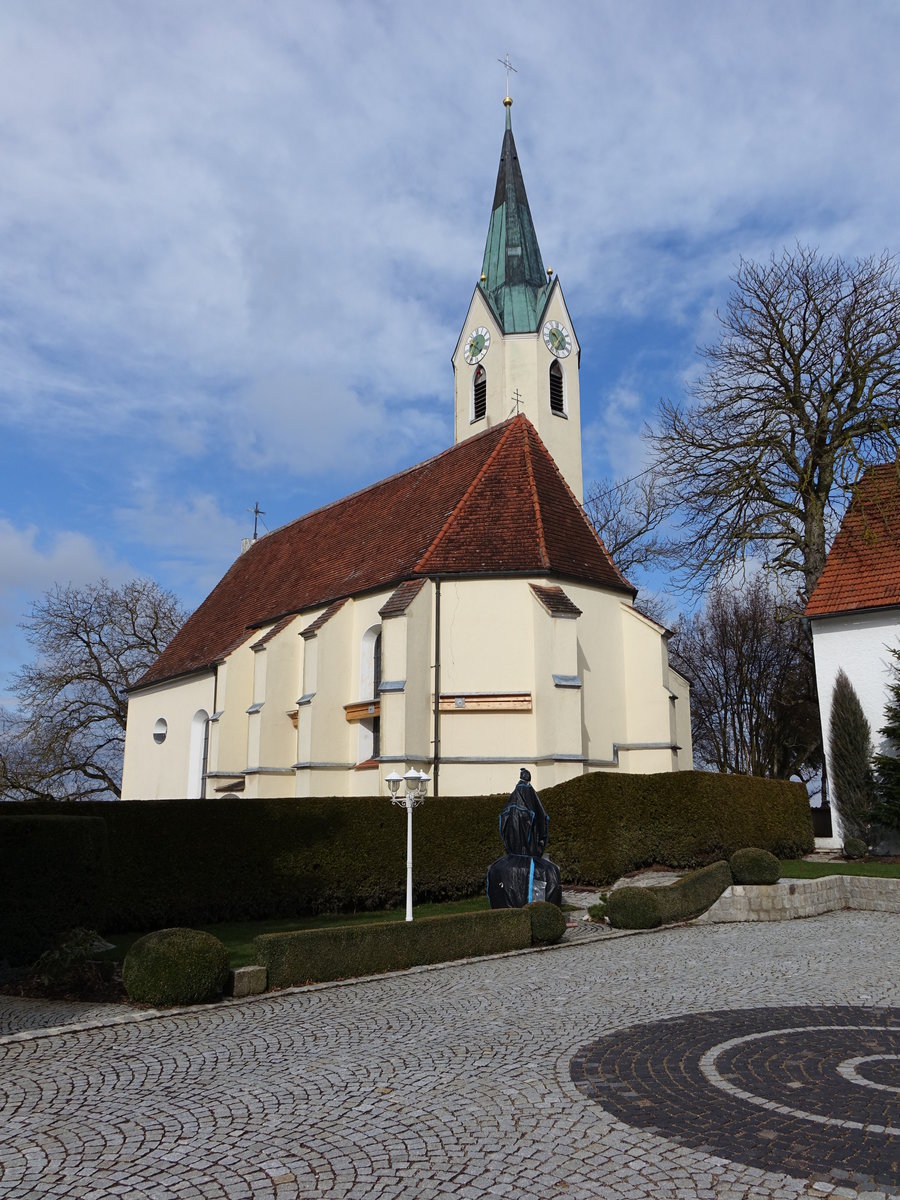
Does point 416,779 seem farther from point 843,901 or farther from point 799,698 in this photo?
point 799,698

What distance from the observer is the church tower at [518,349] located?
31.9 meters

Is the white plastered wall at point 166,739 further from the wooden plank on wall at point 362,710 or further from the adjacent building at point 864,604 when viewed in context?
the adjacent building at point 864,604

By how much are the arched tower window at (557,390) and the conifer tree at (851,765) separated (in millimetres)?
15061

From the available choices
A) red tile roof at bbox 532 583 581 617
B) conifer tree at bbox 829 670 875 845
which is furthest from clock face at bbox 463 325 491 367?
conifer tree at bbox 829 670 875 845


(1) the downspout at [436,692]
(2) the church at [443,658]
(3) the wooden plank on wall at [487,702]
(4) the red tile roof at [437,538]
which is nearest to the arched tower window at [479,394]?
(2) the church at [443,658]

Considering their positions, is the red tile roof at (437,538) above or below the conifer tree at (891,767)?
above

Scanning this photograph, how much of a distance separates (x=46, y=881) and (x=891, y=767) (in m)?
16.2

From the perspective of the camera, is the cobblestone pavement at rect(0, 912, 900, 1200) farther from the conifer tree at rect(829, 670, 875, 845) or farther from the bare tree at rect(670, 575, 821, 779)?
the bare tree at rect(670, 575, 821, 779)

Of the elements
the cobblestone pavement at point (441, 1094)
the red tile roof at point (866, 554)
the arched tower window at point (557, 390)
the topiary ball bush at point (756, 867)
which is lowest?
the cobblestone pavement at point (441, 1094)

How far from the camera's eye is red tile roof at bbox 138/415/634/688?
874 inches

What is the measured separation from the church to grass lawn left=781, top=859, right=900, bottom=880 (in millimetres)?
4168

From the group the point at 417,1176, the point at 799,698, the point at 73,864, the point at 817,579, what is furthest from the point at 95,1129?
the point at 799,698

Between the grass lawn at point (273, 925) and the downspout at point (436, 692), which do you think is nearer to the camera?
the grass lawn at point (273, 925)

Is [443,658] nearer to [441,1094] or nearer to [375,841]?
[375,841]
